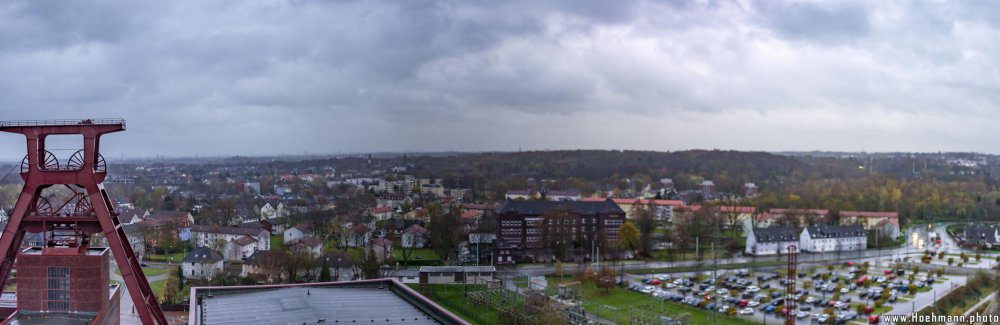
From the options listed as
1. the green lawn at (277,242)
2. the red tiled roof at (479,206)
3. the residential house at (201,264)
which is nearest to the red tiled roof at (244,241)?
the green lawn at (277,242)

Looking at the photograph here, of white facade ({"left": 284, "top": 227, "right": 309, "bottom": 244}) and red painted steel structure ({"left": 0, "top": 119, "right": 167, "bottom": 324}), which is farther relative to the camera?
white facade ({"left": 284, "top": 227, "right": 309, "bottom": 244})

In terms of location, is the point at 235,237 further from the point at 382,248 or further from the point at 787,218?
the point at 787,218

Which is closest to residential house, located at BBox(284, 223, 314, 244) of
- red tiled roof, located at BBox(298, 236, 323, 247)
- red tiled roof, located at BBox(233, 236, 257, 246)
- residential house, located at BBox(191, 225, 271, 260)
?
residential house, located at BBox(191, 225, 271, 260)

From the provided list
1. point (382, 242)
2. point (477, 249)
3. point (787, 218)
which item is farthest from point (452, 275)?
point (787, 218)

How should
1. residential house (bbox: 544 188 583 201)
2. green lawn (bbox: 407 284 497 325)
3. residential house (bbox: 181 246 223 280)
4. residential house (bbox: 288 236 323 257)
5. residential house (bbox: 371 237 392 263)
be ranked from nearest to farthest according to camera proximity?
green lawn (bbox: 407 284 497 325) < residential house (bbox: 181 246 223 280) < residential house (bbox: 288 236 323 257) < residential house (bbox: 371 237 392 263) < residential house (bbox: 544 188 583 201)

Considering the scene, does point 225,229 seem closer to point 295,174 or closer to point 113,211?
point 113,211

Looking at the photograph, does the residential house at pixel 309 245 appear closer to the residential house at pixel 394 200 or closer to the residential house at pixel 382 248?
the residential house at pixel 382 248

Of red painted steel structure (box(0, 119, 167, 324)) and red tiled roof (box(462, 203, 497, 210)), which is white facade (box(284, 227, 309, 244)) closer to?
red tiled roof (box(462, 203, 497, 210))
